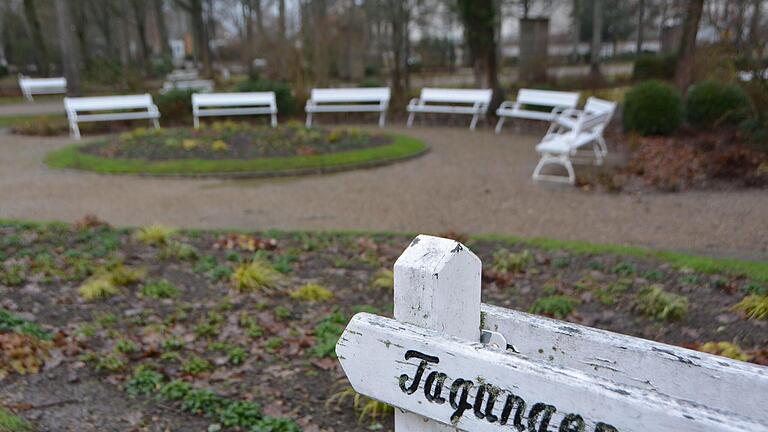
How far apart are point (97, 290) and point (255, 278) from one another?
1085mm

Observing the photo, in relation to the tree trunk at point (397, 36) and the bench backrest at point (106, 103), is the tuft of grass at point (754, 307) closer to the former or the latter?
the bench backrest at point (106, 103)

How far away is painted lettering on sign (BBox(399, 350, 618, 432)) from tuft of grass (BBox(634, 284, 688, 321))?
3.22 metres

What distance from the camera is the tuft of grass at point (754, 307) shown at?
3.82 m

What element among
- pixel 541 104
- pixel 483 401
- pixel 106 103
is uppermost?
pixel 483 401

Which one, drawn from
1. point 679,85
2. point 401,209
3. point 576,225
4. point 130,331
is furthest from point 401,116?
point 130,331

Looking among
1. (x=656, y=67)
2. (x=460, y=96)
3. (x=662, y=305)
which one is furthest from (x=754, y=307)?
(x=656, y=67)

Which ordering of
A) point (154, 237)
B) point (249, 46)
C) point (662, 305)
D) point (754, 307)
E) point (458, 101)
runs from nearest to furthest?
1. point (754, 307)
2. point (662, 305)
3. point (154, 237)
4. point (458, 101)
5. point (249, 46)

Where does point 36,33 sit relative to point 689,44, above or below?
above

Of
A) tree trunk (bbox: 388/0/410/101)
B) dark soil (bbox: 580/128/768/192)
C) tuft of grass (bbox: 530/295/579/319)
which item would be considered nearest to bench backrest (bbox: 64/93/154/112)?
tree trunk (bbox: 388/0/410/101)

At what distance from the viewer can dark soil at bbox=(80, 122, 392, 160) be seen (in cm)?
1138

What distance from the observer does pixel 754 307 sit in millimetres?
3896

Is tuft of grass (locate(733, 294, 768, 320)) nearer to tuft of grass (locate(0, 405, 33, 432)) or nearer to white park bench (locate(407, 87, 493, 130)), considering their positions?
tuft of grass (locate(0, 405, 33, 432))

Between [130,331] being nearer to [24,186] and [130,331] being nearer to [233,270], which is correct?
[233,270]

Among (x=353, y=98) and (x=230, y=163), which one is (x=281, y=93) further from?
(x=230, y=163)
